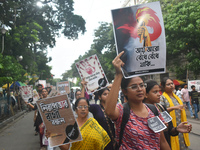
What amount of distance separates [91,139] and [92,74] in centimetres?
249

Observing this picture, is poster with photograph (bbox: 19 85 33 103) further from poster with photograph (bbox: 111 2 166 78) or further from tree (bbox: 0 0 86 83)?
poster with photograph (bbox: 111 2 166 78)

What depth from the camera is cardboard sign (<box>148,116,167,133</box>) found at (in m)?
2.08

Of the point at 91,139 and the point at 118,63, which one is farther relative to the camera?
the point at 91,139

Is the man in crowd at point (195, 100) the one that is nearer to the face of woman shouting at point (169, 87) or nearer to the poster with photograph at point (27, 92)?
the poster with photograph at point (27, 92)

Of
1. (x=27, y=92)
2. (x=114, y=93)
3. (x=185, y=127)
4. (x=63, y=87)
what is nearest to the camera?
(x=114, y=93)

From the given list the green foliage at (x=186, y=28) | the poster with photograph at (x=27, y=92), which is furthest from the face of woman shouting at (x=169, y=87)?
the green foliage at (x=186, y=28)

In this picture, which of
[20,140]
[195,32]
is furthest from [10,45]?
[195,32]

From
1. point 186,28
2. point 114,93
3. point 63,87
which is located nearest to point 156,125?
point 114,93

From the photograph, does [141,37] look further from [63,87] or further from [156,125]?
[63,87]

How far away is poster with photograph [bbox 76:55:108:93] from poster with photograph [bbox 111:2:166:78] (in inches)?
106

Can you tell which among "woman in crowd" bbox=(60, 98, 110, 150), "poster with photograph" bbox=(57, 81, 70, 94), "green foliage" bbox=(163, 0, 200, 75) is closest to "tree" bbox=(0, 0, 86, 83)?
"poster with photograph" bbox=(57, 81, 70, 94)

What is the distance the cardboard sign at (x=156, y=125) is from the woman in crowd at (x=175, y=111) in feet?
5.36

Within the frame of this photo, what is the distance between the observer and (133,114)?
85.7 inches

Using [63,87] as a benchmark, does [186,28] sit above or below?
above
